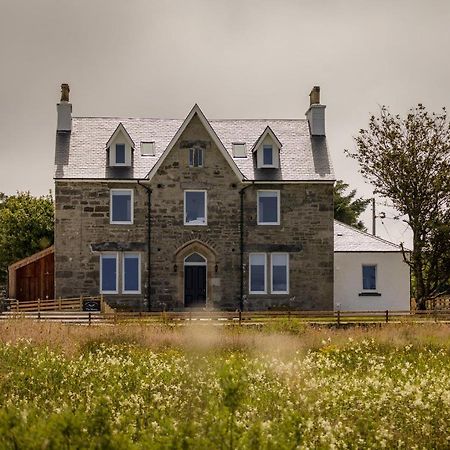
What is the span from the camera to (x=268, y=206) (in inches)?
1613

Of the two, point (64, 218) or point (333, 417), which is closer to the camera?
point (333, 417)

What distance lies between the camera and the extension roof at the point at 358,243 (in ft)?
142

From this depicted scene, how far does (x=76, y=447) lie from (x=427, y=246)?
38300 millimetres

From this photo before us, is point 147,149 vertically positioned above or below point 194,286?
above

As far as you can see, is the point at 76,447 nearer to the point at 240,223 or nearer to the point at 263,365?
the point at 263,365

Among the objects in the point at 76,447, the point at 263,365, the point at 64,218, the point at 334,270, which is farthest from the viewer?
the point at 334,270

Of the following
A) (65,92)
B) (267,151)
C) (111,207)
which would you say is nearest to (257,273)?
(267,151)

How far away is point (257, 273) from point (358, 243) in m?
6.48

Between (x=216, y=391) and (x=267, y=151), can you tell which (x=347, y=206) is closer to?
(x=267, y=151)

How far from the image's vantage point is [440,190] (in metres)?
42.9

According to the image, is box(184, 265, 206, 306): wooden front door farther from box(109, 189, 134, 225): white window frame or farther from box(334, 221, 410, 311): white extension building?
box(334, 221, 410, 311): white extension building

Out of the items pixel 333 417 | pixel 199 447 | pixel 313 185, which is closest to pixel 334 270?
pixel 313 185

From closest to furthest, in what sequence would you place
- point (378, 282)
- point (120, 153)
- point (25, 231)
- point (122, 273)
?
point (122, 273), point (120, 153), point (378, 282), point (25, 231)

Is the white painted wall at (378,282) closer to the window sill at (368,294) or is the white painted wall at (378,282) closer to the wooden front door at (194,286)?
the window sill at (368,294)
